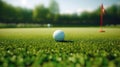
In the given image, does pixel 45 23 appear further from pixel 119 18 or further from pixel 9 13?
pixel 119 18

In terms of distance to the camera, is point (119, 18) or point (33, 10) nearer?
point (119, 18)

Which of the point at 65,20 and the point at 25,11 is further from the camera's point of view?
the point at 25,11

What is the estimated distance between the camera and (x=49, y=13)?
72.1m

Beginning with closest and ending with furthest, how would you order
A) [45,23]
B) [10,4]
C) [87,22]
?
[45,23]
[87,22]
[10,4]

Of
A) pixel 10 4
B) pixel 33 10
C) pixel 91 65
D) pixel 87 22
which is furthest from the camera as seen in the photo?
pixel 33 10

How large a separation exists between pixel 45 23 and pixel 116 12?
33000mm

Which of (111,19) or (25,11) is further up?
(25,11)

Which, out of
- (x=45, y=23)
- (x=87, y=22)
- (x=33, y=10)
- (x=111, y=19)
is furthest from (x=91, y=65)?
(x=33, y=10)

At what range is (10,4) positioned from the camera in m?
70.2

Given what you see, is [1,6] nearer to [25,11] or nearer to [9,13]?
[9,13]

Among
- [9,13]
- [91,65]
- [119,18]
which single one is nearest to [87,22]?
[119,18]

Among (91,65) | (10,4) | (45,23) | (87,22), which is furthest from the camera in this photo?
(10,4)

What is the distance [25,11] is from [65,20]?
20.9m

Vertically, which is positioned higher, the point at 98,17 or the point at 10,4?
the point at 10,4
